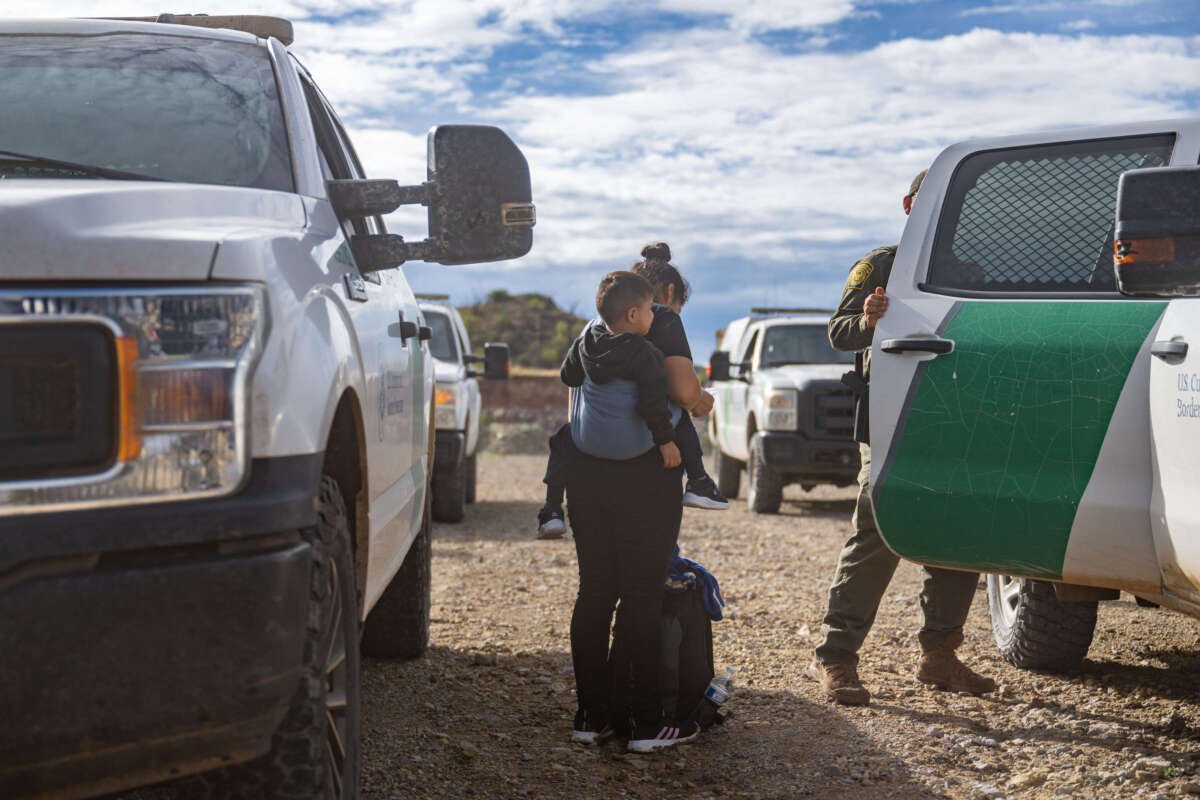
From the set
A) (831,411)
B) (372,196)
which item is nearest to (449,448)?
(831,411)

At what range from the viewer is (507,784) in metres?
3.69

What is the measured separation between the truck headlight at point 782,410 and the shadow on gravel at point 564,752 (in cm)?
665

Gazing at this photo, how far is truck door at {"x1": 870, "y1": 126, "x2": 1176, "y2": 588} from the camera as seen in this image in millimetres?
3438

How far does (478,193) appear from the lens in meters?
2.93

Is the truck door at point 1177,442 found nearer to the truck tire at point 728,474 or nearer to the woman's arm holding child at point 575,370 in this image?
the woman's arm holding child at point 575,370

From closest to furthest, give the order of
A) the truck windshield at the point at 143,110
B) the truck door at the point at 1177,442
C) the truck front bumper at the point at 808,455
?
the truck windshield at the point at 143,110 < the truck door at the point at 1177,442 < the truck front bumper at the point at 808,455

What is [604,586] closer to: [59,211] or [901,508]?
[901,508]

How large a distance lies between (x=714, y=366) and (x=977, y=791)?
337 inches

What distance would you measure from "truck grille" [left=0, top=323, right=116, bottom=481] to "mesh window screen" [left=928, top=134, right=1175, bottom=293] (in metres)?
2.83

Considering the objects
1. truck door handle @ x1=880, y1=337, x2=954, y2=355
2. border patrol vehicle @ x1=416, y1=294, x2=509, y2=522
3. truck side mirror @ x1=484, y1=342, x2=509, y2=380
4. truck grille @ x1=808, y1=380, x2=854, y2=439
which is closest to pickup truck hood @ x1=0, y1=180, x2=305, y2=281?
truck door handle @ x1=880, y1=337, x2=954, y2=355

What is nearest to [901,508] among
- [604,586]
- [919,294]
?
[919,294]

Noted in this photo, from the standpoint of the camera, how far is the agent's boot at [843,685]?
181 inches

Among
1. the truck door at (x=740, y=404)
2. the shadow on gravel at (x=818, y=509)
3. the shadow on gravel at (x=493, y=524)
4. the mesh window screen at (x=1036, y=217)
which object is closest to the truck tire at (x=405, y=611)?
the mesh window screen at (x=1036, y=217)

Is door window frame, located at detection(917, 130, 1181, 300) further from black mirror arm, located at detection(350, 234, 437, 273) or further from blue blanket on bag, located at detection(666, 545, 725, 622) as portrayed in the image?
black mirror arm, located at detection(350, 234, 437, 273)
